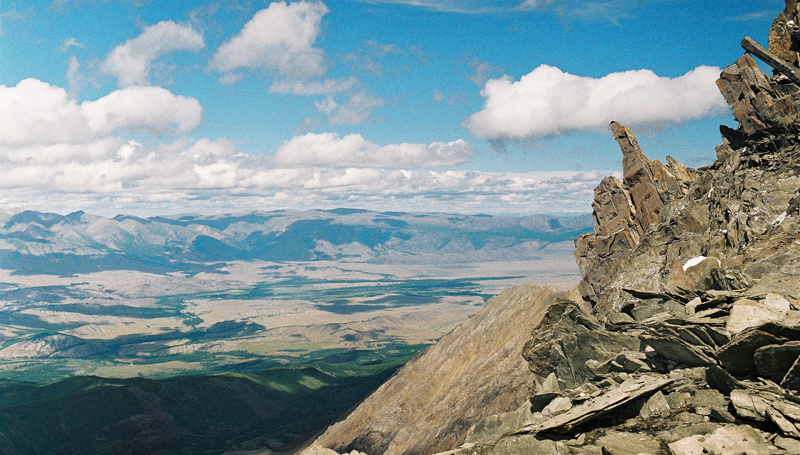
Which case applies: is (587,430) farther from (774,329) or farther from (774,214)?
(774,214)

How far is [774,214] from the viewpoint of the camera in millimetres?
42906

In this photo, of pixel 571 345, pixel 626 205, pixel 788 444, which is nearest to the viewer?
pixel 788 444

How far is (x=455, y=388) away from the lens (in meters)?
116

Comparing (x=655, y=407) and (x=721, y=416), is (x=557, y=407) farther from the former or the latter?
(x=721, y=416)

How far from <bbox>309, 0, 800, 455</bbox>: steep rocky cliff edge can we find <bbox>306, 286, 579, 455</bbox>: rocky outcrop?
3.02 ft

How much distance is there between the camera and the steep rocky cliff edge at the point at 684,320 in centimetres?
1945

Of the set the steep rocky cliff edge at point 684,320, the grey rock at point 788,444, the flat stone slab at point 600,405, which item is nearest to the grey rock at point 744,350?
the steep rocky cliff edge at point 684,320

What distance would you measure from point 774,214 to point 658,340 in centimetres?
2677

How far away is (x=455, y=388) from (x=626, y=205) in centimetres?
5551

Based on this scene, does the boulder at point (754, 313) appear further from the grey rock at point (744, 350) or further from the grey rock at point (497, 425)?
the grey rock at point (497, 425)

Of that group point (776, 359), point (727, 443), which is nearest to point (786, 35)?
point (776, 359)

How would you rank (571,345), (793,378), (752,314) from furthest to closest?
(571,345) → (752,314) → (793,378)

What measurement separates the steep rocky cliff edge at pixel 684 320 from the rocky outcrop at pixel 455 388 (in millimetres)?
922

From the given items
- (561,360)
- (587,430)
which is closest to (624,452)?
(587,430)
